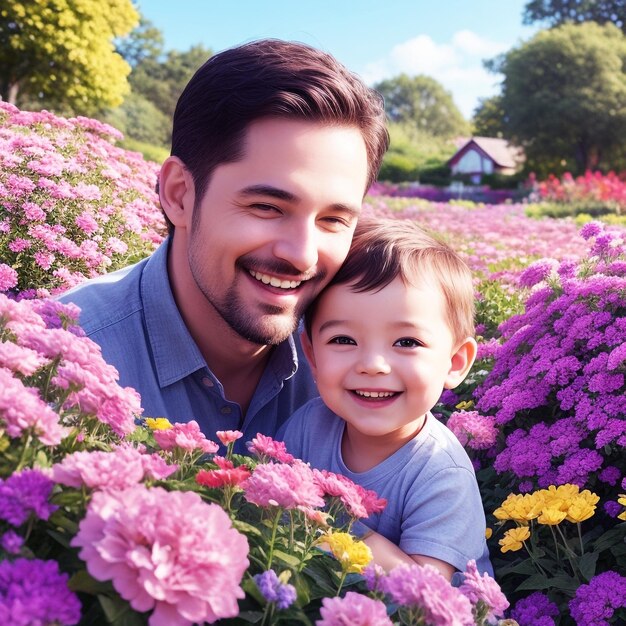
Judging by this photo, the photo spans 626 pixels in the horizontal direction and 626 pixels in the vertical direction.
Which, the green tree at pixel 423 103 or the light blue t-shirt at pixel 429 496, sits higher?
the green tree at pixel 423 103

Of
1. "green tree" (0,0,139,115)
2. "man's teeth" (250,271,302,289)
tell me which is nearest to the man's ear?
"man's teeth" (250,271,302,289)

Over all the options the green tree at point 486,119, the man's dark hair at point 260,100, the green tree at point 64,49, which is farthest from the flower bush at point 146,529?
the green tree at point 486,119

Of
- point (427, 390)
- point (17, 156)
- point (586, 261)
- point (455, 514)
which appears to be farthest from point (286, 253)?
point (17, 156)

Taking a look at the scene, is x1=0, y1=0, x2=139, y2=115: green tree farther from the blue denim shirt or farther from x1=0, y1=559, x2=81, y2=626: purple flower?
x1=0, y1=559, x2=81, y2=626: purple flower

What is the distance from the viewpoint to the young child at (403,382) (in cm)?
219

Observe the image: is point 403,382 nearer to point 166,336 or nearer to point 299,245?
point 299,245

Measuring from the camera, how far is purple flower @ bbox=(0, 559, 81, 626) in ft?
3.25

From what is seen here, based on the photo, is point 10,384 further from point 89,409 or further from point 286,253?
point 286,253

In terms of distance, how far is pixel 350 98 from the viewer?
2.59 m

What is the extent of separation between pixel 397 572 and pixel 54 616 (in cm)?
57

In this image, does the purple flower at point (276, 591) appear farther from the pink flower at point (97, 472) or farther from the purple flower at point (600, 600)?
the purple flower at point (600, 600)

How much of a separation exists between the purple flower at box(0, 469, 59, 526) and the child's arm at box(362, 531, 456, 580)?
0.93 m

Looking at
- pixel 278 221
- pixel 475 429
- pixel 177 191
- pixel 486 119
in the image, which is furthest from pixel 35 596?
pixel 486 119

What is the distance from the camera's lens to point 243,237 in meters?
2.44
